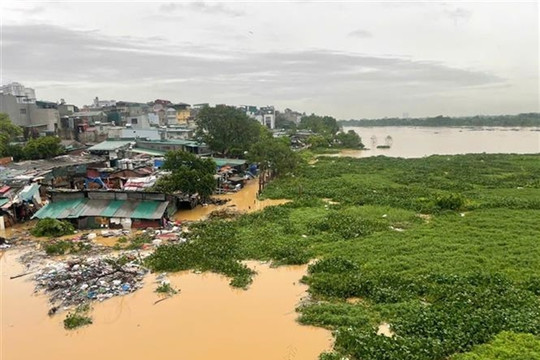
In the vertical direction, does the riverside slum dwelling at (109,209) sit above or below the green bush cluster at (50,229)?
above

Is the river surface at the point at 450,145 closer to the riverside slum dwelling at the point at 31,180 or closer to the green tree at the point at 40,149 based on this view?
the green tree at the point at 40,149

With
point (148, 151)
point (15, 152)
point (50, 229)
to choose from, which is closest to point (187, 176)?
point (50, 229)

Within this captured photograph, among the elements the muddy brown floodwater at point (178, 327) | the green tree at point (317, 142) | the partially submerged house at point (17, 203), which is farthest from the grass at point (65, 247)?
the green tree at point (317, 142)

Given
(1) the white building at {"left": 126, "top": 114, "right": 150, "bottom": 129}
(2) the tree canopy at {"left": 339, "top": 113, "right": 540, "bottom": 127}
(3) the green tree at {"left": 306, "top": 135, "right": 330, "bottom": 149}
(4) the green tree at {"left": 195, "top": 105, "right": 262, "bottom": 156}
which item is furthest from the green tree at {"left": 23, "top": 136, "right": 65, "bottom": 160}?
(2) the tree canopy at {"left": 339, "top": 113, "right": 540, "bottom": 127}

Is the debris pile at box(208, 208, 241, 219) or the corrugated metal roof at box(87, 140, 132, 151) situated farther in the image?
the corrugated metal roof at box(87, 140, 132, 151)

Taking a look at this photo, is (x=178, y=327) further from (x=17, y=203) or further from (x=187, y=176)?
(x=17, y=203)

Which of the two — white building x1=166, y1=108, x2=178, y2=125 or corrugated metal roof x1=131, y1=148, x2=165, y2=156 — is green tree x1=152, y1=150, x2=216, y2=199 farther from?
white building x1=166, y1=108, x2=178, y2=125
